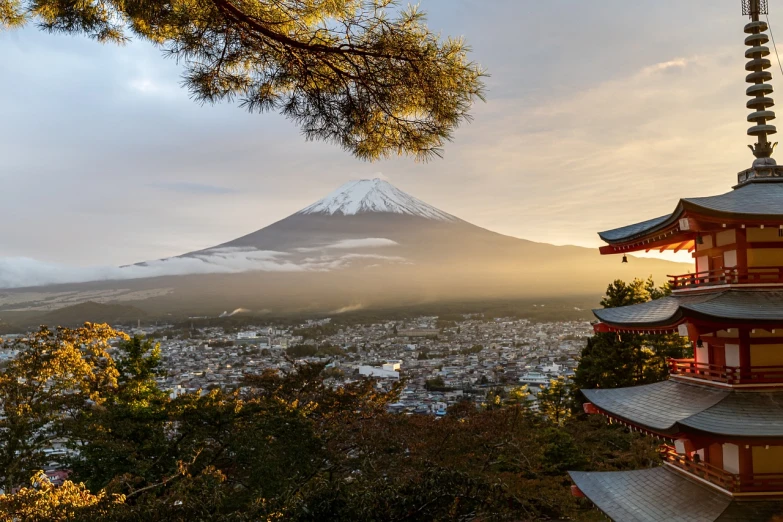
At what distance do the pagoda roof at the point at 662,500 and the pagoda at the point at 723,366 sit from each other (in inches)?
0.5

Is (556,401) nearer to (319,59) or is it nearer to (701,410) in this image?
(701,410)

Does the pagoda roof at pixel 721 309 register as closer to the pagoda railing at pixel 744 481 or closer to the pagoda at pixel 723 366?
the pagoda at pixel 723 366

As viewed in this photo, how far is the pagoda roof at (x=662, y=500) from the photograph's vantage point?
5527 millimetres

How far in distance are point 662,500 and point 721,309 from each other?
232cm

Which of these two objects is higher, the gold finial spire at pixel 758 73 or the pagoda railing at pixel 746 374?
the gold finial spire at pixel 758 73

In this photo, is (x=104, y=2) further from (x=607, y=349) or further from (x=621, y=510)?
(x=607, y=349)

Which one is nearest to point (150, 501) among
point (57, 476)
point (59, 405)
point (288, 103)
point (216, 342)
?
point (288, 103)

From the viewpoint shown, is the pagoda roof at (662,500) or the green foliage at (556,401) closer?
the pagoda roof at (662,500)

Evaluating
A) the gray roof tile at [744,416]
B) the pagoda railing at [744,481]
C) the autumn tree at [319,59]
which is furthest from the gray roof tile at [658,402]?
the autumn tree at [319,59]

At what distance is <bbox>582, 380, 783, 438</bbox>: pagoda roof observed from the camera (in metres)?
5.41

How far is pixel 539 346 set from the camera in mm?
57469

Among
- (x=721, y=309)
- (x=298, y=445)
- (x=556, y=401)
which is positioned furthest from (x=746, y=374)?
(x=556, y=401)

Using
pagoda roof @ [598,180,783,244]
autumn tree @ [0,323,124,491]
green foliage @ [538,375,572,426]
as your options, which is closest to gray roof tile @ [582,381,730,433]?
pagoda roof @ [598,180,783,244]

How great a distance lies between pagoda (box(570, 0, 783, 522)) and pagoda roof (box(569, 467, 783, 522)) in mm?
13
